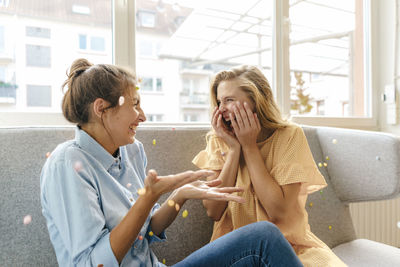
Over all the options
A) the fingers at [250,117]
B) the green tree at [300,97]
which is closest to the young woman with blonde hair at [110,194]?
the fingers at [250,117]

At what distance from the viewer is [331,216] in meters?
1.52

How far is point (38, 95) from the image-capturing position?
57.7 inches

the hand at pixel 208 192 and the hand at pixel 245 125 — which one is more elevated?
the hand at pixel 245 125

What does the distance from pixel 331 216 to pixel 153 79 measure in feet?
3.61

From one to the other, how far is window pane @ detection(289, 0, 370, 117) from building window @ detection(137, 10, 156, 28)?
1007mm

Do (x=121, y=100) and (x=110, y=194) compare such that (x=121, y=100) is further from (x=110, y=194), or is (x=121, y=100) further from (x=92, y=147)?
(x=110, y=194)

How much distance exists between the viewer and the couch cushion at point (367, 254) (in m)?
1.27

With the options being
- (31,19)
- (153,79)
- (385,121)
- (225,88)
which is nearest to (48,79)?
(31,19)

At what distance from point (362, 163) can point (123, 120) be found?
3.69 ft

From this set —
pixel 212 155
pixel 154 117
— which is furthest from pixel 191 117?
pixel 212 155

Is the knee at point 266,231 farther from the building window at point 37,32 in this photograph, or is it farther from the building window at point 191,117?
the building window at point 37,32

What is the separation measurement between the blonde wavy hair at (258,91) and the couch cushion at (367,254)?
0.61m

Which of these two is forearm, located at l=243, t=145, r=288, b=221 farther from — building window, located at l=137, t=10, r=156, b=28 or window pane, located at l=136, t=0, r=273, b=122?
building window, located at l=137, t=10, r=156, b=28

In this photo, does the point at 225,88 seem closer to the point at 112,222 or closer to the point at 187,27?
the point at 112,222
